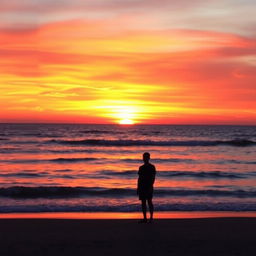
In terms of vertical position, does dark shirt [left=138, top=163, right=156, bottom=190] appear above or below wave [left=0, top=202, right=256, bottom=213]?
above

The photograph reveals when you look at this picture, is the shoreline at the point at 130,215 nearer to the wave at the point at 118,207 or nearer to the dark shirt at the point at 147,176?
the wave at the point at 118,207

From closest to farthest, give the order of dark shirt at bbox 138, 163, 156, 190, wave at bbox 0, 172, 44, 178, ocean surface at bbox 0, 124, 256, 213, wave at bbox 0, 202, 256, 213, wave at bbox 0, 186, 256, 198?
1. dark shirt at bbox 138, 163, 156, 190
2. wave at bbox 0, 202, 256, 213
3. ocean surface at bbox 0, 124, 256, 213
4. wave at bbox 0, 186, 256, 198
5. wave at bbox 0, 172, 44, 178
